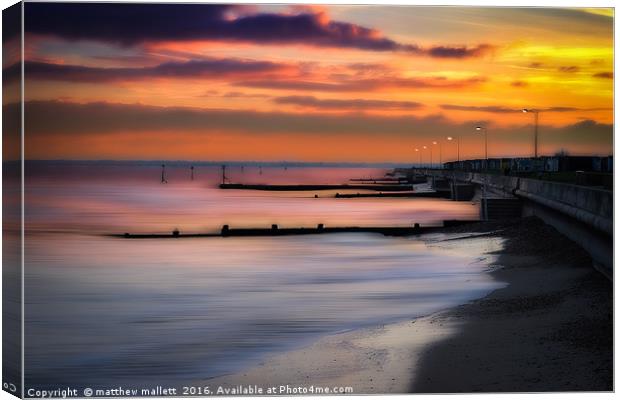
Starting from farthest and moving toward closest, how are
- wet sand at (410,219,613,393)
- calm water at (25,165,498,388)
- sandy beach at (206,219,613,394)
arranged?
calm water at (25,165,498,388) < sandy beach at (206,219,613,394) < wet sand at (410,219,613,393)

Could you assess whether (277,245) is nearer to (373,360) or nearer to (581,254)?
(581,254)

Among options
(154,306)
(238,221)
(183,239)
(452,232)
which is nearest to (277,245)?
(183,239)

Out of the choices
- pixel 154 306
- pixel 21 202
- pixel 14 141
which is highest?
pixel 14 141

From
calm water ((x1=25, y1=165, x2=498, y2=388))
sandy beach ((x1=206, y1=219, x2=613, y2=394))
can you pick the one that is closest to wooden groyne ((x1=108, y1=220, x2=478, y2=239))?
calm water ((x1=25, y1=165, x2=498, y2=388))

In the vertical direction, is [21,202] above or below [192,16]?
below

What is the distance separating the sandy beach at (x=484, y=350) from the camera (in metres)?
11.3

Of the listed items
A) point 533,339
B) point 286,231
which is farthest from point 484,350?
point 286,231

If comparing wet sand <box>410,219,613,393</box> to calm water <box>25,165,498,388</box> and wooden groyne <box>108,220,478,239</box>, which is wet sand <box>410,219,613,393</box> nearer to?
calm water <box>25,165,498,388</box>

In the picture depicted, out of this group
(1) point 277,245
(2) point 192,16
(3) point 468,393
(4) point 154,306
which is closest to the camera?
(3) point 468,393

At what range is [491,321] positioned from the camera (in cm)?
1580

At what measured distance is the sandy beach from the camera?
1134cm

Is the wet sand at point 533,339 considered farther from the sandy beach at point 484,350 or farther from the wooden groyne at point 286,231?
the wooden groyne at point 286,231

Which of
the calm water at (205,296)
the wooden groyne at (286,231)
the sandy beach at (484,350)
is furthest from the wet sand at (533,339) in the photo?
the wooden groyne at (286,231)

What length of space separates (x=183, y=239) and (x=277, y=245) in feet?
15.0
